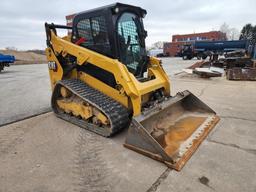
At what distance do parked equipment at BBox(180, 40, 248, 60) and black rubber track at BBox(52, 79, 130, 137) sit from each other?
2136 cm

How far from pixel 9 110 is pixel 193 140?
424 cm

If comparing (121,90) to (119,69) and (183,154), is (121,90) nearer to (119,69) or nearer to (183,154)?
(119,69)

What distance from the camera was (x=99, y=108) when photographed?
3.12m

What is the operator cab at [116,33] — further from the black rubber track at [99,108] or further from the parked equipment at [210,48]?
the parked equipment at [210,48]

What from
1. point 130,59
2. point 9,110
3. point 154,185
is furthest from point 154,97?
point 9,110

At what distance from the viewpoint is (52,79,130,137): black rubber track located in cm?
308

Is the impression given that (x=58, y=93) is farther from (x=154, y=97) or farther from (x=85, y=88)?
(x=154, y=97)

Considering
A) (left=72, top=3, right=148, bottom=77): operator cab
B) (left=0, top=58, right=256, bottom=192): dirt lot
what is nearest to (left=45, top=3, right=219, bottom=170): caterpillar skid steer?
(left=72, top=3, right=148, bottom=77): operator cab

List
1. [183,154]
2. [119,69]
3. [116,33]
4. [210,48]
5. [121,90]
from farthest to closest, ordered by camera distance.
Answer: [210,48], [116,33], [121,90], [119,69], [183,154]

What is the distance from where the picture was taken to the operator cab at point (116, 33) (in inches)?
133

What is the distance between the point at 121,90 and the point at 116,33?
0.99 metres

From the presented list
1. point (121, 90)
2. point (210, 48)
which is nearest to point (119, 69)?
point (121, 90)

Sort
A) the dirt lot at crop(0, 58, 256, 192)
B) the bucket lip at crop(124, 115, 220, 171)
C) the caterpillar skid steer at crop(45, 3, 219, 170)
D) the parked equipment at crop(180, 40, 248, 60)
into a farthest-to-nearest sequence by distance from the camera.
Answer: the parked equipment at crop(180, 40, 248, 60), the caterpillar skid steer at crop(45, 3, 219, 170), the bucket lip at crop(124, 115, 220, 171), the dirt lot at crop(0, 58, 256, 192)

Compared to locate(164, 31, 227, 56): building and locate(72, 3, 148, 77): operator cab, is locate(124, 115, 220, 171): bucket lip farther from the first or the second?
locate(164, 31, 227, 56): building
